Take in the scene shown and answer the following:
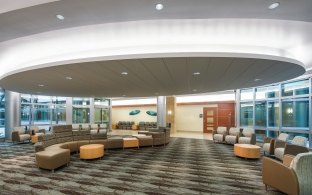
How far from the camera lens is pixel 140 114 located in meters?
19.8

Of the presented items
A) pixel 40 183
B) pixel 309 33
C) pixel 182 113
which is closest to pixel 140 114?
pixel 182 113

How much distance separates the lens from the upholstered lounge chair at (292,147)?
212 inches

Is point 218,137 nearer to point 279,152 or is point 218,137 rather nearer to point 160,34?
point 279,152

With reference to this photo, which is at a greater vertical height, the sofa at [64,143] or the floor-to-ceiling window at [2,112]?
the floor-to-ceiling window at [2,112]

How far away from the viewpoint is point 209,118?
613 inches

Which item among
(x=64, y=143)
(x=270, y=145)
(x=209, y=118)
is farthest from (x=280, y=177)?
(x=209, y=118)

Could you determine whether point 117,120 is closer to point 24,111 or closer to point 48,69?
point 24,111

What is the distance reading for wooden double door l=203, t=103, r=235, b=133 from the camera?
47.2ft

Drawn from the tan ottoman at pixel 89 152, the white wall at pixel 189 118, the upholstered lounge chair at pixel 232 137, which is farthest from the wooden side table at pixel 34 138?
the white wall at pixel 189 118

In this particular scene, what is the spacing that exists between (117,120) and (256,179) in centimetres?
1785

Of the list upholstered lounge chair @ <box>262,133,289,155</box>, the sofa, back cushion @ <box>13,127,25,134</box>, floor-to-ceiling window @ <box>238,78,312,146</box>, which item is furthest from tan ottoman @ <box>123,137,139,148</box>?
floor-to-ceiling window @ <box>238,78,312,146</box>

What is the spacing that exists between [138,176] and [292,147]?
4.63m

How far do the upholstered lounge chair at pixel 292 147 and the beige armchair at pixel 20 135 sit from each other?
1177 centimetres

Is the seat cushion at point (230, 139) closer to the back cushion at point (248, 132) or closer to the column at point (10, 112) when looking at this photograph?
the back cushion at point (248, 132)
